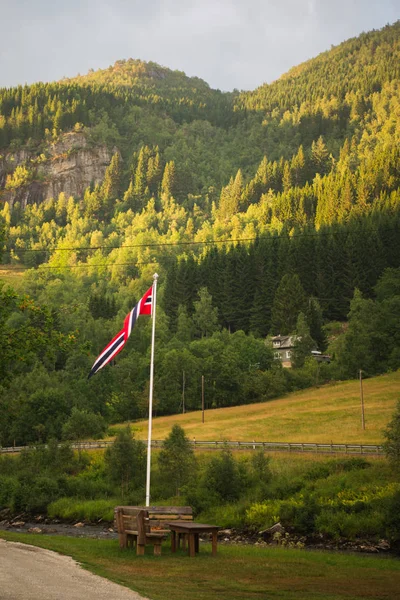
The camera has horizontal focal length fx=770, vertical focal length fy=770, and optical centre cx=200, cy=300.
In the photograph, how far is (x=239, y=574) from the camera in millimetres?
19828

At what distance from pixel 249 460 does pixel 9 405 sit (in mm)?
35893

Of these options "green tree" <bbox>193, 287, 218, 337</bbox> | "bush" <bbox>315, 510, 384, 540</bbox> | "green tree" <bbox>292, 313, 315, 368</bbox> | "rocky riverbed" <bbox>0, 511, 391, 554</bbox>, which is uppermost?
"green tree" <bbox>193, 287, 218, 337</bbox>

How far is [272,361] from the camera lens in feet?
459

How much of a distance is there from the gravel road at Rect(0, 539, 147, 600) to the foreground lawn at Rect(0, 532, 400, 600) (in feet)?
1.83

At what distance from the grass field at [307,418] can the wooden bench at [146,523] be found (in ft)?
173

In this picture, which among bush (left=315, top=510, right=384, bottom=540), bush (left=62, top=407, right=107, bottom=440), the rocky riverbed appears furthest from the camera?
bush (left=62, top=407, right=107, bottom=440)

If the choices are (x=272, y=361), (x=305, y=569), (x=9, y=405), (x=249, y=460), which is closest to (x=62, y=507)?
(x=249, y=460)

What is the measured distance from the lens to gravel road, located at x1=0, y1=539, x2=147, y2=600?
14930 millimetres

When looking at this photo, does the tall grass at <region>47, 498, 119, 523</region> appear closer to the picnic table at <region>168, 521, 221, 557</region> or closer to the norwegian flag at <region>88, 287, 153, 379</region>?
the norwegian flag at <region>88, 287, 153, 379</region>

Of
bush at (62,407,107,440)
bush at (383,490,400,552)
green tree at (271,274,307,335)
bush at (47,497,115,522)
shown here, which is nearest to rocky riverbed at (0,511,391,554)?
bush at (383,490,400,552)

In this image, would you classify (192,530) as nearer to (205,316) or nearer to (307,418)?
(307,418)

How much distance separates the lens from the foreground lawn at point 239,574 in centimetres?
1669

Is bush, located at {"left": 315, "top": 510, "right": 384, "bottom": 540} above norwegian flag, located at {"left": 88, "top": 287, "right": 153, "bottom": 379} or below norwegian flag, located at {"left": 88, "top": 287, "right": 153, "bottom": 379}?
below

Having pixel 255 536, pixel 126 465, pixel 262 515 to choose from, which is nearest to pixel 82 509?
pixel 126 465
